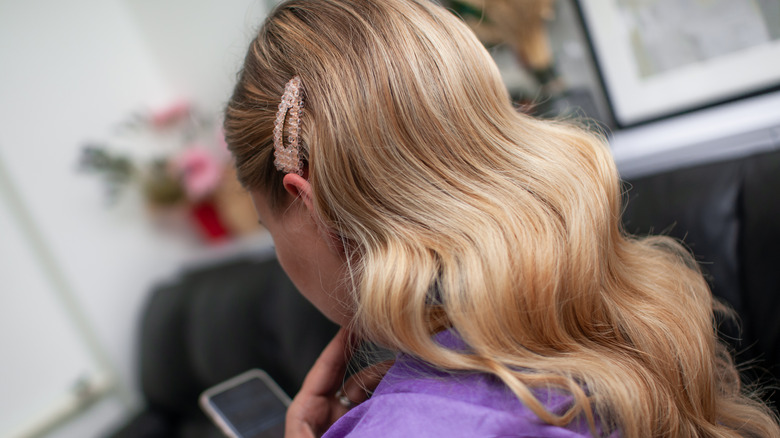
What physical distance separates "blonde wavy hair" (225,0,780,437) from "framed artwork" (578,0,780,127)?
2.22 ft

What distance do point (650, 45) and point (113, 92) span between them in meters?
1.62

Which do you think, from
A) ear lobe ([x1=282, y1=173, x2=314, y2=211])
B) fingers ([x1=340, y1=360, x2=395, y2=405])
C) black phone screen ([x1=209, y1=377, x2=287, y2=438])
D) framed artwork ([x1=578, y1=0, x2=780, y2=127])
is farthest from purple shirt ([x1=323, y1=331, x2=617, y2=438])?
framed artwork ([x1=578, y1=0, x2=780, y2=127])

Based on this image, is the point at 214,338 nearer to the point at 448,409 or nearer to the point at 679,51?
the point at 448,409

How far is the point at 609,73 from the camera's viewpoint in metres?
1.20

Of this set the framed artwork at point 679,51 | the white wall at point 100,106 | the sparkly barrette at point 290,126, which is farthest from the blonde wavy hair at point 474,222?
the white wall at point 100,106

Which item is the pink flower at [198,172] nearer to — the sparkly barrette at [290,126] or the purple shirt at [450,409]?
the sparkly barrette at [290,126]

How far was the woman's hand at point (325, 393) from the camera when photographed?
721mm

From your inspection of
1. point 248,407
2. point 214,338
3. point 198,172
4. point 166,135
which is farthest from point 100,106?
point 248,407

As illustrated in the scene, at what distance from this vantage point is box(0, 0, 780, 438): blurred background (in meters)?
1.05

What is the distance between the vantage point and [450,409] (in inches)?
18.9

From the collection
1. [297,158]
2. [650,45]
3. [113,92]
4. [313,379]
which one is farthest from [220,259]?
[650,45]

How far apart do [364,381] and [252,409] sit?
0.29 meters

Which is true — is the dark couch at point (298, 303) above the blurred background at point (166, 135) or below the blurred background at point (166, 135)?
below

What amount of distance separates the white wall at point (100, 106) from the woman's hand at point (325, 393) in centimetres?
108
